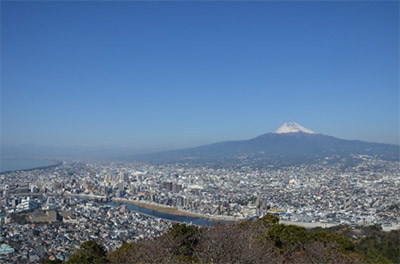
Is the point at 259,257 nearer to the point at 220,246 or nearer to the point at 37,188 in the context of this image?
the point at 220,246

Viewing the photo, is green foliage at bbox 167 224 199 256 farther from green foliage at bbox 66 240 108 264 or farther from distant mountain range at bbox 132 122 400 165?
distant mountain range at bbox 132 122 400 165

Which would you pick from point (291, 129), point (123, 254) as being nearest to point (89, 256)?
point (123, 254)

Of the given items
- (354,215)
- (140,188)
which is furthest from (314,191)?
(140,188)

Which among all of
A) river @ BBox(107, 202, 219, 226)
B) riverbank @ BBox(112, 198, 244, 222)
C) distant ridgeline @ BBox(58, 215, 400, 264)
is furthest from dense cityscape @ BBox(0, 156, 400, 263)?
distant ridgeline @ BBox(58, 215, 400, 264)

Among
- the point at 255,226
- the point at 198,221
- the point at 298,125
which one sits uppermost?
the point at 298,125

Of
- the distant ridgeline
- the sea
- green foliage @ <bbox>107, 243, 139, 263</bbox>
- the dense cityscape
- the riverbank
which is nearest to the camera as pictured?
the distant ridgeline

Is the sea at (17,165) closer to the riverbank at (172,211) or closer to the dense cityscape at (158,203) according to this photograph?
the dense cityscape at (158,203)

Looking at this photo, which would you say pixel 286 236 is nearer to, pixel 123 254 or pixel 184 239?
pixel 184 239
